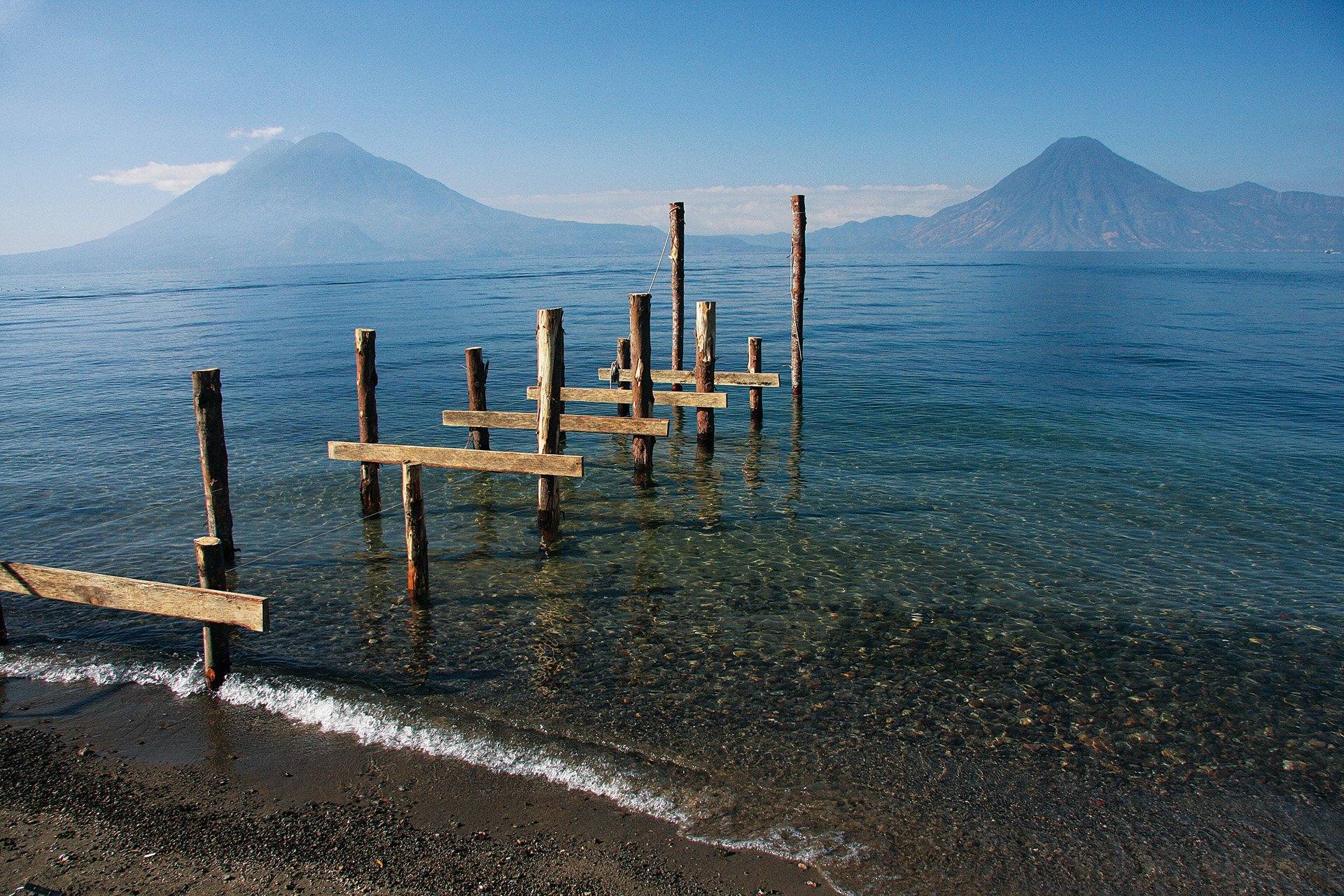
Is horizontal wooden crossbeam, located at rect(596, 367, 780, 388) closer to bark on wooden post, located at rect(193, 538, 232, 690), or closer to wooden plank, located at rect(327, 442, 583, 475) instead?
wooden plank, located at rect(327, 442, 583, 475)

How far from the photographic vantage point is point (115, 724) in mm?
6859

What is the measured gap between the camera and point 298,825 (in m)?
5.59

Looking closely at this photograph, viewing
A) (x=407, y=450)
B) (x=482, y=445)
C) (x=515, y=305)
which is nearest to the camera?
(x=407, y=450)

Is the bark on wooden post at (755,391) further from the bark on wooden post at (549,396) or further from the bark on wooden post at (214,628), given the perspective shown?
the bark on wooden post at (214,628)

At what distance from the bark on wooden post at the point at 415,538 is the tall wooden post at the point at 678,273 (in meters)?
11.1

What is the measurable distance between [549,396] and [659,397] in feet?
14.9

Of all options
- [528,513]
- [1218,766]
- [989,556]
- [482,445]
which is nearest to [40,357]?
[482,445]

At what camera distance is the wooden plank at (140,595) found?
22.3 feet

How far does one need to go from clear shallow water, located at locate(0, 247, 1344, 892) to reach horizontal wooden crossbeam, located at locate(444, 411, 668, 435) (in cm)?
133

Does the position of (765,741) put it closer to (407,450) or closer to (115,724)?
(115,724)

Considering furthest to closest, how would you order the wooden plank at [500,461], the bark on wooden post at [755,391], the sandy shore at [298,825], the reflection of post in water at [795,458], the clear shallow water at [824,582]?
1. the bark on wooden post at [755,391]
2. the reflection of post in water at [795,458]
3. the wooden plank at [500,461]
4. the clear shallow water at [824,582]
5. the sandy shore at [298,825]

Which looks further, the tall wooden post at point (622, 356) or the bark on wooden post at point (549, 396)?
the tall wooden post at point (622, 356)

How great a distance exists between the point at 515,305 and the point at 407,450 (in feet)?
187

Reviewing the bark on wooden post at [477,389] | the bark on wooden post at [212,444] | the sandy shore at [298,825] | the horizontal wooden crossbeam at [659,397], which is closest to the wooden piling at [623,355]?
the horizontal wooden crossbeam at [659,397]
